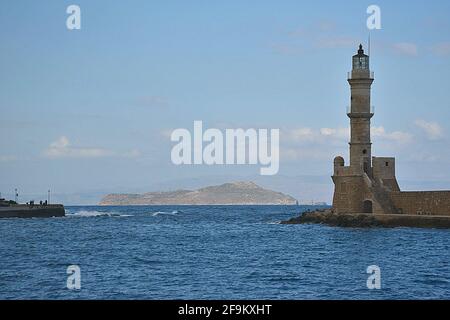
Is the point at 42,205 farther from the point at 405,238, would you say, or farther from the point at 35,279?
the point at 35,279

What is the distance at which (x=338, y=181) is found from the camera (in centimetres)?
6550

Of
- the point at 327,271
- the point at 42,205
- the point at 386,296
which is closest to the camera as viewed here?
the point at 386,296

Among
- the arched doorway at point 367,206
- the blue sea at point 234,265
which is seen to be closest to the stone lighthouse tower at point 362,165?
the arched doorway at point 367,206

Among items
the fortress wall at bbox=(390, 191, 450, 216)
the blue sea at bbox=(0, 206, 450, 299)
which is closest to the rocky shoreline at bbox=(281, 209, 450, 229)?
the blue sea at bbox=(0, 206, 450, 299)

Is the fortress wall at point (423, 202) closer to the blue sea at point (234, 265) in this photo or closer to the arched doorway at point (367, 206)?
the blue sea at point (234, 265)

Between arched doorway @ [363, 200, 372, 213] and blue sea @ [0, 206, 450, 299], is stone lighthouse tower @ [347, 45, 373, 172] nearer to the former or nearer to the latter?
arched doorway @ [363, 200, 372, 213]

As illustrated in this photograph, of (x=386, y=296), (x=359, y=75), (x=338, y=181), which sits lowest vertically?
(x=386, y=296)

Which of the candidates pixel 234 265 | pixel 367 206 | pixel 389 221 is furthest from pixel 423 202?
pixel 234 265

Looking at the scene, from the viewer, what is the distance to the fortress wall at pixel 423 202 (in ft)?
198

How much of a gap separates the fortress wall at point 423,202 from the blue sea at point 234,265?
1838 mm

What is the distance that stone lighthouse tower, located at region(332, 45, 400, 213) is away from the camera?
63.8 metres

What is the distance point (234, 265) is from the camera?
39906 millimetres
